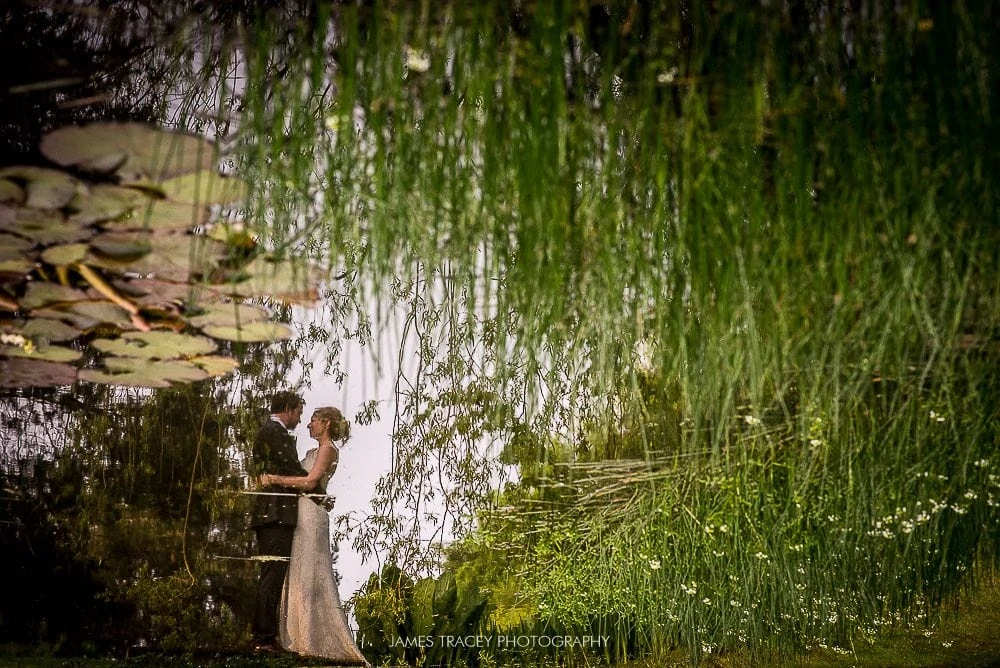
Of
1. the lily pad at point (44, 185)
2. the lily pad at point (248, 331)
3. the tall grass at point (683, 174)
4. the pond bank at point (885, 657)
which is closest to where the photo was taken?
the tall grass at point (683, 174)

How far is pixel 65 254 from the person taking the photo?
178 cm

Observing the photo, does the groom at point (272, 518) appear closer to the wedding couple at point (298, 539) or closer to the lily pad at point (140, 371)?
the wedding couple at point (298, 539)

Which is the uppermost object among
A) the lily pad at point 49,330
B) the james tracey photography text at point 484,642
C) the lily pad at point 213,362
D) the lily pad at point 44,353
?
the lily pad at point 49,330

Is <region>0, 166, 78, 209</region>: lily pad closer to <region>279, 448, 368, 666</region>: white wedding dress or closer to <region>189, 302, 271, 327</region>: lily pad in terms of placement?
<region>189, 302, 271, 327</region>: lily pad

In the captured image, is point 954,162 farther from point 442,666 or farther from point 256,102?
point 442,666

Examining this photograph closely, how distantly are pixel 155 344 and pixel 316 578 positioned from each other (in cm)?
152

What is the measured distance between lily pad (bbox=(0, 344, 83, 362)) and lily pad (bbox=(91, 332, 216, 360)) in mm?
208

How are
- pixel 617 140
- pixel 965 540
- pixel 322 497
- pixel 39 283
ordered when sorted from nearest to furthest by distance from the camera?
pixel 617 140 → pixel 965 540 → pixel 39 283 → pixel 322 497

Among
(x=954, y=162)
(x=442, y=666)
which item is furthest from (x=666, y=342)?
(x=442, y=666)

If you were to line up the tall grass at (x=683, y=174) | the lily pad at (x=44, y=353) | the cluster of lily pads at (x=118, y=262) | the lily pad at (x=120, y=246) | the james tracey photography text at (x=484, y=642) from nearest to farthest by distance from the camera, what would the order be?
the tall grass at (x=683, y=174) < the cluster of lily pads at (x=118, y=262) < the lily pad at (x=120, y=246) < the lily pad at (x=44, y=353) < the james tracey photography text at (x=484, y=642)

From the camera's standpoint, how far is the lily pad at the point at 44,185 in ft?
5.34

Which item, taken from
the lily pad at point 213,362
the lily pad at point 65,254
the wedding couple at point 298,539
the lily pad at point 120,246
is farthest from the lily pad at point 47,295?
the wedding couple at point 298,539

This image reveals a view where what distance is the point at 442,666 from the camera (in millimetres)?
4031

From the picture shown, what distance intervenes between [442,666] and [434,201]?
12.1 feet
